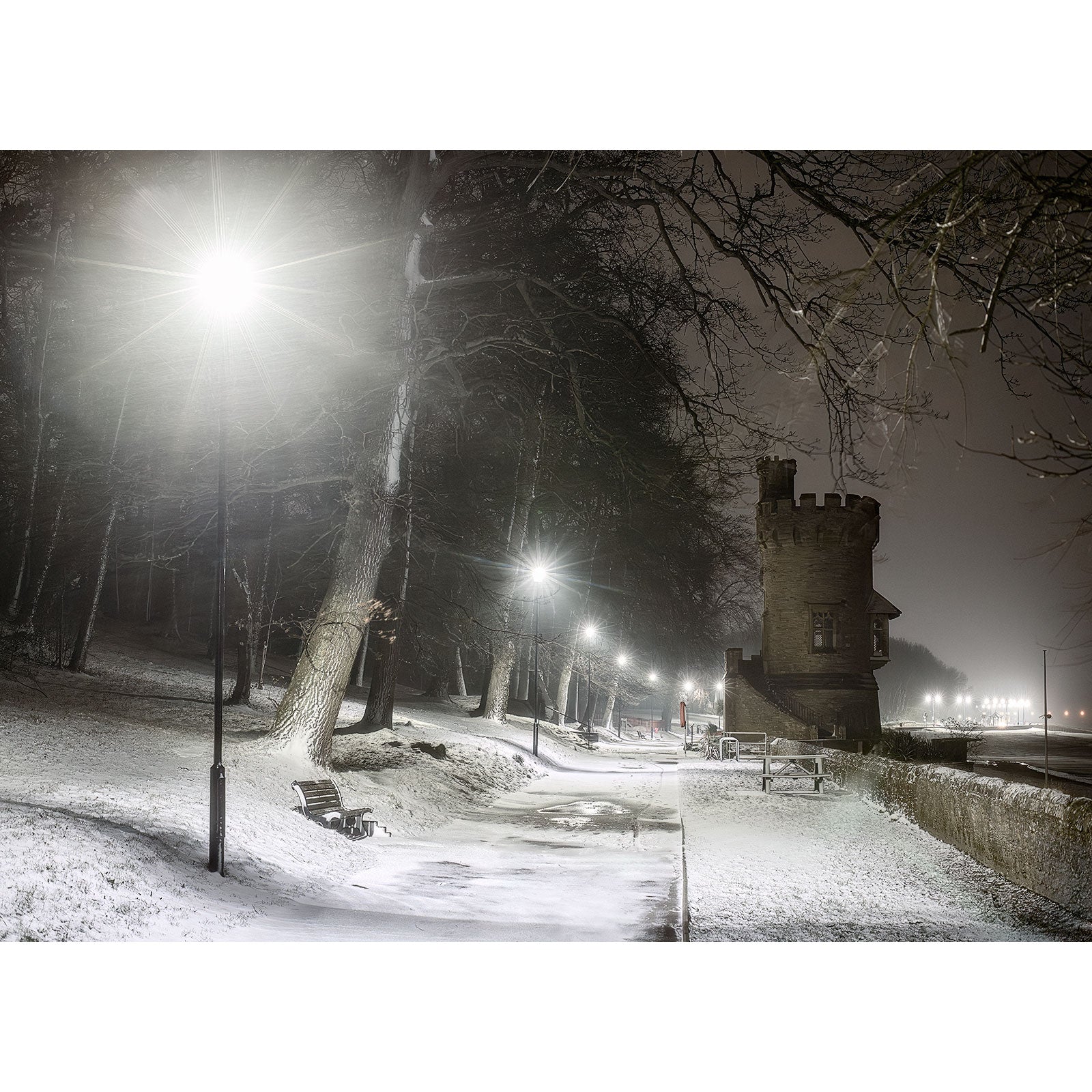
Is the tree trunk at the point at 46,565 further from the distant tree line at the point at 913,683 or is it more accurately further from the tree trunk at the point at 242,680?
the distant tree line at the point at 913,683

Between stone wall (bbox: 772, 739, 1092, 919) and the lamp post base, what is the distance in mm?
7670

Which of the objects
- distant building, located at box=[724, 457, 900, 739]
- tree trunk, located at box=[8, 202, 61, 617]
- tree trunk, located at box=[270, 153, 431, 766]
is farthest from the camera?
distant building, located at box=[724, 457, 900, 739]

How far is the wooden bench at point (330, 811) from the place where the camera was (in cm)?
1226

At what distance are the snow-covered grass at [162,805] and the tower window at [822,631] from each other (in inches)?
717

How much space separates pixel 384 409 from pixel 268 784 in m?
5.87

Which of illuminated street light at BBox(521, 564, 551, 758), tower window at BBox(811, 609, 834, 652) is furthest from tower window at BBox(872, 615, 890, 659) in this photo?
illuminated street light at BBox(521, 564, 551, 758)

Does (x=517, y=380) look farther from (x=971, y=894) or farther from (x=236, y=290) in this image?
(x=971, y=894)

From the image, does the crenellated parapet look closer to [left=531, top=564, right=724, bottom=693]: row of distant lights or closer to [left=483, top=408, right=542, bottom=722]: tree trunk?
[left=531, top=564, right=724, bottom=693]: row of distant lights

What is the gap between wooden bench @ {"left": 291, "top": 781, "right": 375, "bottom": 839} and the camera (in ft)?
40.2

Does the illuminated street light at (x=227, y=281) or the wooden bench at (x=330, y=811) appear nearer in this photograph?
the illuminated street light at (x=227, y=281)

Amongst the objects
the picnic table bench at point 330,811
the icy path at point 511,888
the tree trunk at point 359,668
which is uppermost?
the tree trunk at point 359,668

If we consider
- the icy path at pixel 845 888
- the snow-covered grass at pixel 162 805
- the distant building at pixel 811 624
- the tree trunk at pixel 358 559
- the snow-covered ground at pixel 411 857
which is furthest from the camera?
the distant building at pixel 811 624

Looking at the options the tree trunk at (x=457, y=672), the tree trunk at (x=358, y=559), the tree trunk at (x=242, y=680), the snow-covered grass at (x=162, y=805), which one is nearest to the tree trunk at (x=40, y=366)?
the snow-covered grass at (x=162, y=805)

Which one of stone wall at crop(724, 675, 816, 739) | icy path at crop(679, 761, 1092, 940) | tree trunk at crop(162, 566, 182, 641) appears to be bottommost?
icy path at crop(679, 761, 1092, 940)
